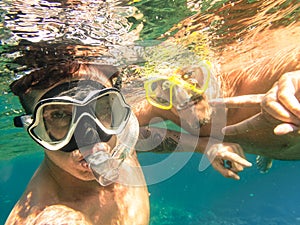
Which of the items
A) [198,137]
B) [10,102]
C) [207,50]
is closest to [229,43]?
[207,50]

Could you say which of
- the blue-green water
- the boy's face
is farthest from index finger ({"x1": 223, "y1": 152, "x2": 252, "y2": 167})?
the blue-green water

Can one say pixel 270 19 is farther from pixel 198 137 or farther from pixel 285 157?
pixel 198 137

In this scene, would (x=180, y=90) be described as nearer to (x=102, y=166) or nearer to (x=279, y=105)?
(x=102, y=166)

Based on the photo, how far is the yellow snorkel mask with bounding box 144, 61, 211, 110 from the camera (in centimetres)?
445

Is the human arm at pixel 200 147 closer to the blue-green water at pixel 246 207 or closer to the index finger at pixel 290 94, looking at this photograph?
the index finger at pixel 290 94

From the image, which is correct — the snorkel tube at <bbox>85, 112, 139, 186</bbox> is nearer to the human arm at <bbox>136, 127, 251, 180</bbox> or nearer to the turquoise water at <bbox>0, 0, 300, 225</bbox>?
the turquoise water at <bbox>0, 0, 300, 225</bbox>

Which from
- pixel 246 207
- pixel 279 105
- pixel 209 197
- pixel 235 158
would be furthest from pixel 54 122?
pixel 209 197

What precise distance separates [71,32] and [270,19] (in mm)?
4650

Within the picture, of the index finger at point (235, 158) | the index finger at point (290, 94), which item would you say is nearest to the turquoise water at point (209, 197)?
the index finger at point (235, 158)

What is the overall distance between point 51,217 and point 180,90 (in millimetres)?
2624

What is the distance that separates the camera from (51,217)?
3309 mm

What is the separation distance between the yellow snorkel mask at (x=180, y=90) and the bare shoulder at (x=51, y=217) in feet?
7.48

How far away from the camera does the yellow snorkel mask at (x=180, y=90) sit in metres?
4.45

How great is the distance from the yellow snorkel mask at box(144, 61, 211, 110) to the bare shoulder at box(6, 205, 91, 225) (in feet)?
7.48
